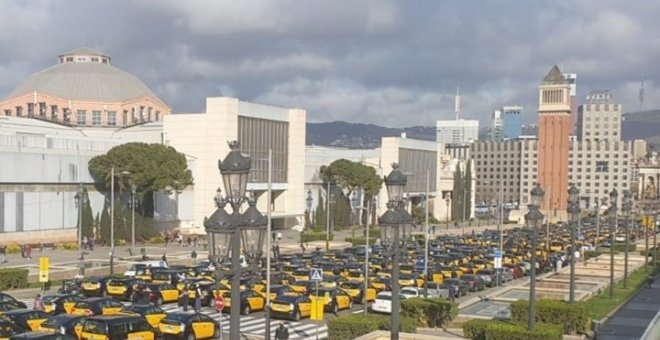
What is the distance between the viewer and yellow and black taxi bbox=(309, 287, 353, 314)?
37531 mm

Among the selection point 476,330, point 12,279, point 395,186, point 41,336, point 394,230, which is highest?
point 395,186

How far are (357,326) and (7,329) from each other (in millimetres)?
11379

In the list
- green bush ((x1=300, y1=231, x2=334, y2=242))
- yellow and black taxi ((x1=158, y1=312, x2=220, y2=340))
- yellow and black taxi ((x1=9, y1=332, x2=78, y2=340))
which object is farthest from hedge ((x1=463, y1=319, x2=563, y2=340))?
green bush ((x1=300, y1=231, x2=334, y2=242))

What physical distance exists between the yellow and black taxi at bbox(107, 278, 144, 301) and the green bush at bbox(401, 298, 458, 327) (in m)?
15.2

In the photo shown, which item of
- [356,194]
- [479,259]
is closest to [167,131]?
[356,194]

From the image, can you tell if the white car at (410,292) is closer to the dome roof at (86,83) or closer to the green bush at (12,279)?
the green bush at (12,279)

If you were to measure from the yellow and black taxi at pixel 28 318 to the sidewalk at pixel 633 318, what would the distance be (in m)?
20.9

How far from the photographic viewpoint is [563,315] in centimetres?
2945

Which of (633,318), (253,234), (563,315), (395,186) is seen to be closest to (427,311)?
(563,315)

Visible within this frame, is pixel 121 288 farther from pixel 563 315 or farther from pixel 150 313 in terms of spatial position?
pixel 563 315

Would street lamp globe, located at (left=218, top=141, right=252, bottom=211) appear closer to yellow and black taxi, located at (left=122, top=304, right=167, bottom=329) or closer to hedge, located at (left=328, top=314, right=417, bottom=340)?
hedge, located at (left=328, top=314, right=417, bottom=340)

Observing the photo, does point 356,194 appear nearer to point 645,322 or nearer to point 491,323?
point 645,322

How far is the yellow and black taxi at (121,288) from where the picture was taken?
39.6m

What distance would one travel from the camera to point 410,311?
3145 cm
